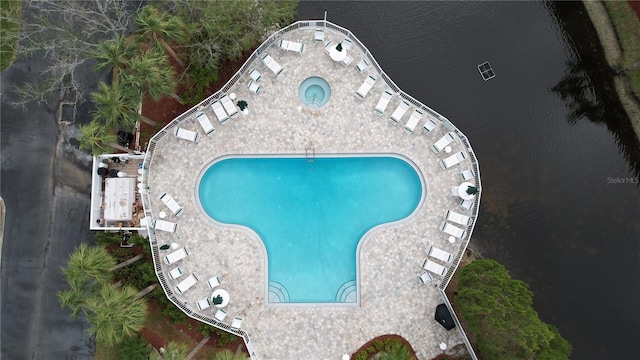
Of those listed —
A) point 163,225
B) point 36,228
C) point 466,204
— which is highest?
point 36,228

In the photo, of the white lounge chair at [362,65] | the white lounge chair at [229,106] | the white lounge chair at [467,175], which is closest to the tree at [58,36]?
the white lounge chair at [229,106]

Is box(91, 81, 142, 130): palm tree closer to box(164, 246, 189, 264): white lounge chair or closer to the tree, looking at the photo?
the tree

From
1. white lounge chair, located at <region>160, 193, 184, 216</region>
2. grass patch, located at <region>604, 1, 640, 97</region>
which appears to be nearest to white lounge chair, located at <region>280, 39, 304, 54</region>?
white lounge chair, located at <region>160, 193, 184, 216</region>

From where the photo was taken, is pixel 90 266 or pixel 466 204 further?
pixel 466 204

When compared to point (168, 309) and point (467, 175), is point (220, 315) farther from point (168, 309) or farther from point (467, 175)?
point (467, 175)

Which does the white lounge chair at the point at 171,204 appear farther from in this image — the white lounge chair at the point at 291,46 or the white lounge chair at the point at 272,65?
the white lounge chair at the point at 291,46

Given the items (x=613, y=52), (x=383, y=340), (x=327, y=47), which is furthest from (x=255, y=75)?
(x=613, y=52)

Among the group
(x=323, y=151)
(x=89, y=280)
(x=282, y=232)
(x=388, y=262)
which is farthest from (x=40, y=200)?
(x=388, y=262)
